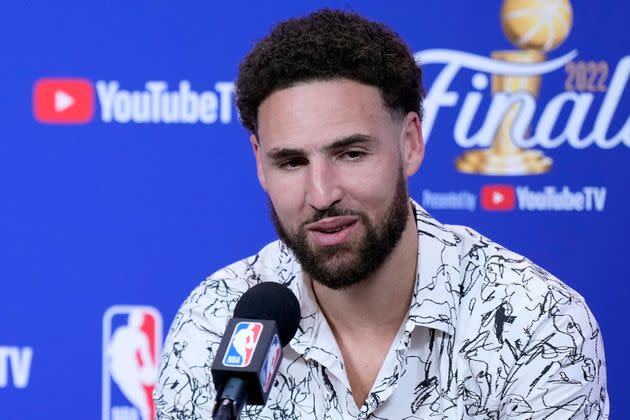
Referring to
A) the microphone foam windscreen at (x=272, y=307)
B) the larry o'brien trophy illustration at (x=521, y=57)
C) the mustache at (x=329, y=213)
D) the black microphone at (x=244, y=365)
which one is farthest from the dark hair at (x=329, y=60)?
the larry o'brien trophy illustration at (x=521, y=57)

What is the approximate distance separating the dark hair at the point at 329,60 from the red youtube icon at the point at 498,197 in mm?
919

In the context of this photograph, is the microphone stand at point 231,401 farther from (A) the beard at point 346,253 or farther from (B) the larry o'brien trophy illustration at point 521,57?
(B) the larry o'brien trophy illustration at point 521,57

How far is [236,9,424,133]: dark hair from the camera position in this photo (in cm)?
190

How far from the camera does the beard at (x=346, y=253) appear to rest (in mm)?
1863

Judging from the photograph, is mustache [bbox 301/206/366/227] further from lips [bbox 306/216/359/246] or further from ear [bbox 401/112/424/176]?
ear [bbox 401/112/424/176]

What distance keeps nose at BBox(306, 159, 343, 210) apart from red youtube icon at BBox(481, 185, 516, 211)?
3.92 feet

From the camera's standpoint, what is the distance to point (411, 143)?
2.06 metres

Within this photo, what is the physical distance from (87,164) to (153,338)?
512 mm

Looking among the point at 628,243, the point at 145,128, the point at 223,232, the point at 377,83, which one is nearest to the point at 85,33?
the point at 145,128

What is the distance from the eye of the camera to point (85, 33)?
9.82 feet

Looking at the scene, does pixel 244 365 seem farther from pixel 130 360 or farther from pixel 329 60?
pixel 130 360

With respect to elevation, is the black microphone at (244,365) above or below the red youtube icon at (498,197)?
below

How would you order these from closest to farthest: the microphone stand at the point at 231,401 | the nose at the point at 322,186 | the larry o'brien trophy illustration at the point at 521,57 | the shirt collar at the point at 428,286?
the microphone stand at the point at 231,401 → the nose at the point at 322,186 → the shirt collar at the point at 428,286 → the larry o'brien trophy illustration at the point at 521,57

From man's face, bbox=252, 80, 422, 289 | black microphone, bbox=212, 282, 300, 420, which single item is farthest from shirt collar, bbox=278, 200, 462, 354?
black microphone, bbox=212, 282, 300, 420
